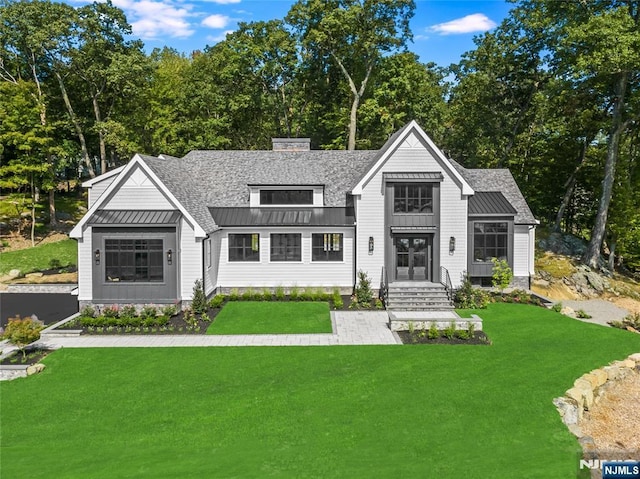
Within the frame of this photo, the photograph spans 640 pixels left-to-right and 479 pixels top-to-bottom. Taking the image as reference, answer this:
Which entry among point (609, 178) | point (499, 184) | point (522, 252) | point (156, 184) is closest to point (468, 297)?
point (522, 252)

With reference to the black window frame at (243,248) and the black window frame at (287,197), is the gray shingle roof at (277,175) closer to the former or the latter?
the black window frame at (287,197)

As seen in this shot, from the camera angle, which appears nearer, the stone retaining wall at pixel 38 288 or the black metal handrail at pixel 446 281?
the black metal handrail at pixel 446 281

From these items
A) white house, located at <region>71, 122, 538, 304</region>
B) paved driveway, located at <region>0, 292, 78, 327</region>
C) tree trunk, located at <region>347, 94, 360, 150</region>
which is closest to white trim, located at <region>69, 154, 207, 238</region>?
white house, located at <region>71, 122, 538, 304</region>

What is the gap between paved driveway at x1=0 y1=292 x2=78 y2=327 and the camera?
2102 centimetres

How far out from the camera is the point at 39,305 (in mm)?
23016

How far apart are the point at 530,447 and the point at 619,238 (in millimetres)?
26195

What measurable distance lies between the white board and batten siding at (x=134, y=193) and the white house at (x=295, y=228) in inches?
1.8

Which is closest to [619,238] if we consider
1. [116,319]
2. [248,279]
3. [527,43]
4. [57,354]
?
[527,43]

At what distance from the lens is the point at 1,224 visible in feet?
125

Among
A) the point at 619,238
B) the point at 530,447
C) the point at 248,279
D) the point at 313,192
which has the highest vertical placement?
the point at 313,192

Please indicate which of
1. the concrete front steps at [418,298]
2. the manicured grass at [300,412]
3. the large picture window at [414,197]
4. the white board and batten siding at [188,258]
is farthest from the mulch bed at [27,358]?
the large picture window at [414,197]

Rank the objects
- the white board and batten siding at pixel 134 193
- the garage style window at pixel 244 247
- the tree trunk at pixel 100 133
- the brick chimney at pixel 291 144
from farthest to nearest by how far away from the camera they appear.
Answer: the tree trunk at pixel 100 133
the brick chimney at pixel 291 144
the garage style window at pixel 244 247
the white board and batten siding at pixel 134 193

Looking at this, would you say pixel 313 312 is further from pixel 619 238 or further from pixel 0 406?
pixel 619 238

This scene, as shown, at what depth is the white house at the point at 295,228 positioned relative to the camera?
68.0 feet
